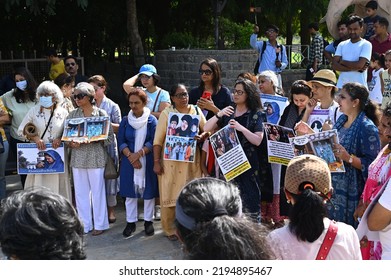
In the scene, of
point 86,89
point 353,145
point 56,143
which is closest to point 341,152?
point 353,145

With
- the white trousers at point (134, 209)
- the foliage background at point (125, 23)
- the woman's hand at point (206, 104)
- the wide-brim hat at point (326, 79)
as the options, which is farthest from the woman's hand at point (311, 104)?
the foliage background at point (125, 23)

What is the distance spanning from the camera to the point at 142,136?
257 inches

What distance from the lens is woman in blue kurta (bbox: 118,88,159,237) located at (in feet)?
21.3

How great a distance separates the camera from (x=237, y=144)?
19.0 feet

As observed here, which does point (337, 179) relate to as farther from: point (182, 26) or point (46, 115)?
point (182, 26)

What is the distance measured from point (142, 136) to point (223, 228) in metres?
4.35

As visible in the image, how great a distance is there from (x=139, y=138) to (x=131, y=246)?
45.9 inches

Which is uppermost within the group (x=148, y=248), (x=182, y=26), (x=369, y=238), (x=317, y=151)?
(x=182, y=26)

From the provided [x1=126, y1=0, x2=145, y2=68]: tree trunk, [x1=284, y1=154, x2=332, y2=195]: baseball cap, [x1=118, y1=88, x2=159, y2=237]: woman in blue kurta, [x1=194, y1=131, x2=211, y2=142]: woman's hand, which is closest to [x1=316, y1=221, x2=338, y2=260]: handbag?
[x1=284, y1=154, x2=332, y2=195]: baseball cap

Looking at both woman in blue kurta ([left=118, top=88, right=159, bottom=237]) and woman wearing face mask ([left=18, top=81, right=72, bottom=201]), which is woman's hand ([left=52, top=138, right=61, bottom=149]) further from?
woman in blue kurta ([left=118, top=88, right=159, bottom=237])

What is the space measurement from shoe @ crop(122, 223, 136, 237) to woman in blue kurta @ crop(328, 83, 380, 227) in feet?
8.18

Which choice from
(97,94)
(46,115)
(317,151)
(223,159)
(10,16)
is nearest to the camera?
(317,151)

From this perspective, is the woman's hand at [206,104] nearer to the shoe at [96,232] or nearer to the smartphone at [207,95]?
the smartphone at [207,95]

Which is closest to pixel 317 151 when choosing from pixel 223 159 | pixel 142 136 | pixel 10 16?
pixel 223 159
